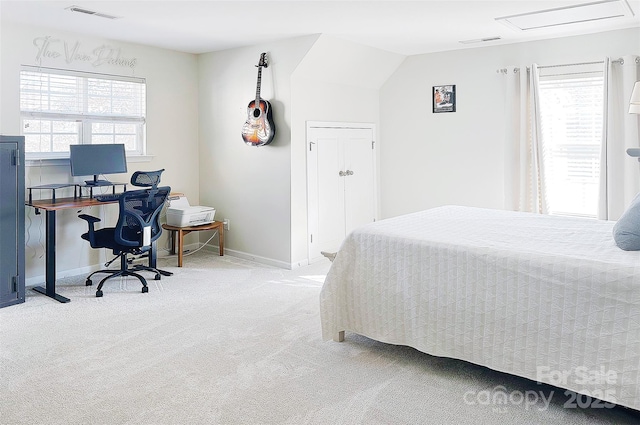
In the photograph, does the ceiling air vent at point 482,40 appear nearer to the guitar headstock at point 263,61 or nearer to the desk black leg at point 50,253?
the guitar headstock at point 263,61

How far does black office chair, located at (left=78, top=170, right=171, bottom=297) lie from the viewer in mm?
4113

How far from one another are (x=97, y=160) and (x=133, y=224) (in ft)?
2.59

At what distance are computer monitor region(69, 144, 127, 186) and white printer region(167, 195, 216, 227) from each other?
63cm

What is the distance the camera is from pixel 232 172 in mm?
5492

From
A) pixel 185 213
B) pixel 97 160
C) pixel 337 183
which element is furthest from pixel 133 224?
pixel 337 183

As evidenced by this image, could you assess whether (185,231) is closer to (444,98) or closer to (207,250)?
(207,250)

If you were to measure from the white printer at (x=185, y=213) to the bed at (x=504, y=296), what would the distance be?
2508mm

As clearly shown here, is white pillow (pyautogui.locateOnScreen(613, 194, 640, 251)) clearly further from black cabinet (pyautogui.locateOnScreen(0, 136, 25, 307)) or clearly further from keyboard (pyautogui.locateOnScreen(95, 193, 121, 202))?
black cabinet (pyautogui.locateOnScreen(0, 136, 25, 307))

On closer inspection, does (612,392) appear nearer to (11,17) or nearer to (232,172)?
(232,172)

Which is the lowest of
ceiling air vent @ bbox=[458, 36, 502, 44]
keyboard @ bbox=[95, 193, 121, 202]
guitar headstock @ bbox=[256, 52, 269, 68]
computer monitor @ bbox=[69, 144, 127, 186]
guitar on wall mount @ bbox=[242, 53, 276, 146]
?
keyboard @ bbox=[95, 193, 121, 202]

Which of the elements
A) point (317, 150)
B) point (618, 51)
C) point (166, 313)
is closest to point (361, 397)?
point (166, 313)

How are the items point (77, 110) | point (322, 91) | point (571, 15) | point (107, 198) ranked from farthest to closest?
point (322, 91)
point (77, 110)
point (107, 198)
point (571, 15)

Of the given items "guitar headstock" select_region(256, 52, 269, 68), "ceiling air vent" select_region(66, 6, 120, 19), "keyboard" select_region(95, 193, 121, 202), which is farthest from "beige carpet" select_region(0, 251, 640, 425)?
"guitar headstock" select_region(256, 52, 269, 68)

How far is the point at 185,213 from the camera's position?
16.8 ft
